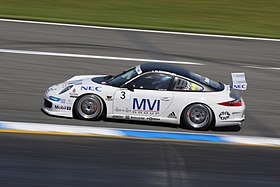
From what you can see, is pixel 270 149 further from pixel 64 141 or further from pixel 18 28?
pixel 18 28

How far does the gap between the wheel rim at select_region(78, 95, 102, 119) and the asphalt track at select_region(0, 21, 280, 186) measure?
18cm

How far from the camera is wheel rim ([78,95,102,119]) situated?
11.9 m

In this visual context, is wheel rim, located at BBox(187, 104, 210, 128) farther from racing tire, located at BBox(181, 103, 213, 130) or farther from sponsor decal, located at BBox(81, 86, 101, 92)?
sponsor decal, located at BBox(81, 86, 101, 92)

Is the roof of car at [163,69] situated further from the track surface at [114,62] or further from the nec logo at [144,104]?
the track surface at [114,62]

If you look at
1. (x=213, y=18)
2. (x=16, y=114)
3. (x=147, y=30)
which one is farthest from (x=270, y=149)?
(x=213, y=18)

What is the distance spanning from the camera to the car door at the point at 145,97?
11.9 meters

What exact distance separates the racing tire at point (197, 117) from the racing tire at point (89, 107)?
1.55 meters

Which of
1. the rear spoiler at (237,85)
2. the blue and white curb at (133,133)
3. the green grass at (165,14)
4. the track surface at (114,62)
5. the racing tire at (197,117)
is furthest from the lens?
the green grass at (165,14)

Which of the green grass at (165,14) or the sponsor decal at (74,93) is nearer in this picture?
the sponsor decal at (74,93)

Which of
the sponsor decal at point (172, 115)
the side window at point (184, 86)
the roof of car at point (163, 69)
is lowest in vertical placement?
the sponsor decal at point (172, 115)

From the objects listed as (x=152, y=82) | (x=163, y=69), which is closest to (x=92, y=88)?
(x=152, y=82)

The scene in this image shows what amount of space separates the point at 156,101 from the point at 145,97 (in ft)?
0.71

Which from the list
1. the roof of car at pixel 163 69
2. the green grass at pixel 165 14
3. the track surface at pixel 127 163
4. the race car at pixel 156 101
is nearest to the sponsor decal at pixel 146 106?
the race car at pixel 156 101

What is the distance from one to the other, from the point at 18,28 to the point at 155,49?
429 centimetres
